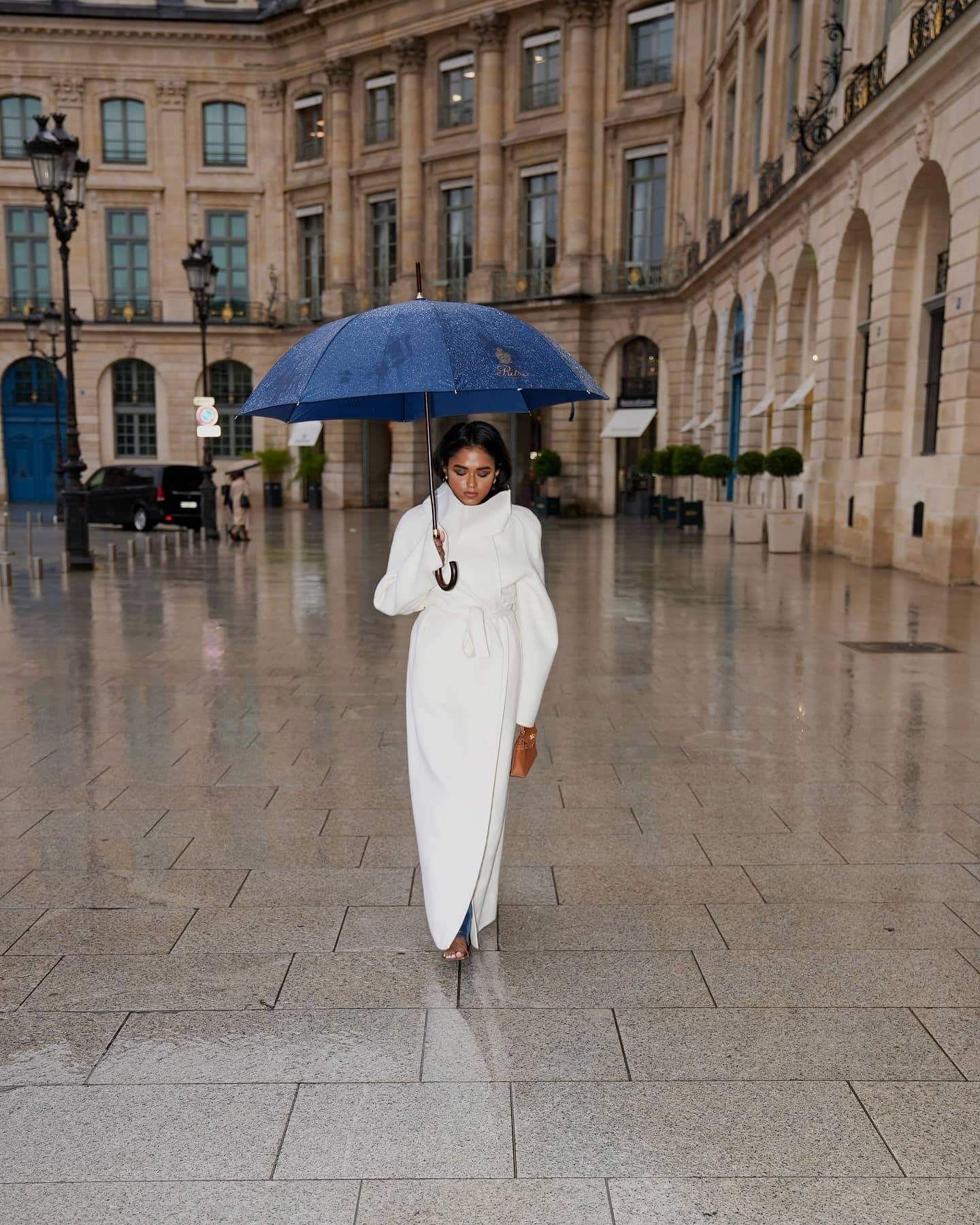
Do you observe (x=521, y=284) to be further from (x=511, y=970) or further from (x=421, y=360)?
(x=511, y=970)

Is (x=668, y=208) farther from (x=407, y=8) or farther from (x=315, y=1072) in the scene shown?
(x=315, y=1072)

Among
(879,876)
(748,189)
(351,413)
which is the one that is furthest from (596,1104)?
(748,189)

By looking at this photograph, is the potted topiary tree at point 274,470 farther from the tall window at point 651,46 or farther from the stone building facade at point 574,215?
the tall window at point 651,46

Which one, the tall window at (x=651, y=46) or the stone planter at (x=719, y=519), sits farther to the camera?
the tall window at (x=651, y=46)

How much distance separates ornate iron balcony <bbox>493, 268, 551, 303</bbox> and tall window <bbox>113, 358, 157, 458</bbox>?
52.9ft

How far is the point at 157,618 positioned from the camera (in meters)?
12.8

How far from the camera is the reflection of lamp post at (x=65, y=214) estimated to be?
53.9 feet

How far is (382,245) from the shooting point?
44438mm

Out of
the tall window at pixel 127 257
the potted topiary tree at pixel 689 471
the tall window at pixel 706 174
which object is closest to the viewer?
the potted topiary tree at pixel 689 471

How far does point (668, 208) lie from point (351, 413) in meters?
35.3

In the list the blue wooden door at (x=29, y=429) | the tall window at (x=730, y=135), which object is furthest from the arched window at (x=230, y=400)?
the tall window at (x=730, y=135)

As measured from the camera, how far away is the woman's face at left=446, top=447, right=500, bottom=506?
3795mm

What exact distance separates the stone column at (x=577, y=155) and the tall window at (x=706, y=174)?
4166mm

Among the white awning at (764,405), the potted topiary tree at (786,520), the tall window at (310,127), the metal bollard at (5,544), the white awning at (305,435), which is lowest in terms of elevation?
the metal bollard at (5,544)
